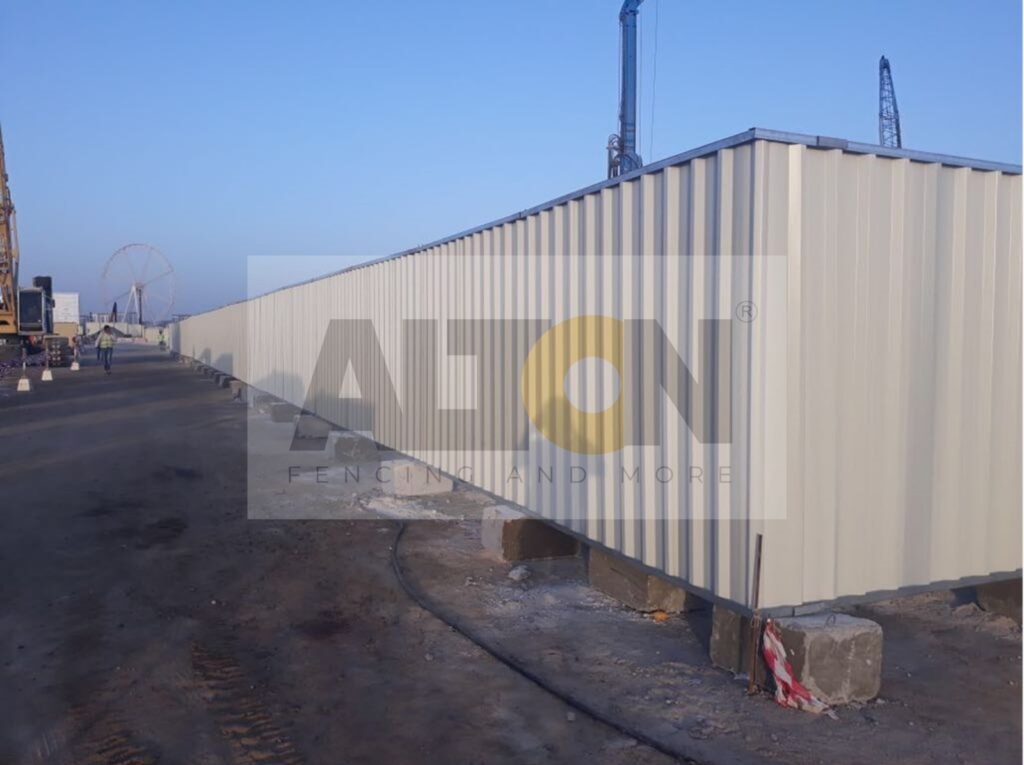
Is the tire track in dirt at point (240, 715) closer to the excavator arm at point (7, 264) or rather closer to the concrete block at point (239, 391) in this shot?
the concrete block at point (239, 391)

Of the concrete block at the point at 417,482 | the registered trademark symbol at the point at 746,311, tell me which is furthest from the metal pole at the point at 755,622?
the concrete block at the point at 417,482

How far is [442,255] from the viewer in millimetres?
9305

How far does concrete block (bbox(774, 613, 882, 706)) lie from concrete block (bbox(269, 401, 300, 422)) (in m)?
13.9

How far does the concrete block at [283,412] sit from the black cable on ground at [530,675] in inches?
407

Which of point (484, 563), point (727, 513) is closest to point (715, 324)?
point (727, 513)

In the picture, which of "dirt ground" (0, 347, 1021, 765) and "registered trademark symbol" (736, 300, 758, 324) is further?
"registered trademark symbol" (736, 300, 758, 324)

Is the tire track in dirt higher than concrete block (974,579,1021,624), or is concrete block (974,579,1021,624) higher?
concrete block (974,579,1021,624)

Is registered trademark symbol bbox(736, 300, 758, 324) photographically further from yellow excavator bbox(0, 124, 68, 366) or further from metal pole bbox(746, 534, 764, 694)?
yellow excavator bbox(0, 124, 68, 366)

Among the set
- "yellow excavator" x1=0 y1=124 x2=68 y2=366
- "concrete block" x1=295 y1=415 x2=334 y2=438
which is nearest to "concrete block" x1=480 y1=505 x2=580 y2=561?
"concrete block" x1=295 y1=415 x2=334 y2=438

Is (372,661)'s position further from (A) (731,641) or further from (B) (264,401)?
(B) (264,401)

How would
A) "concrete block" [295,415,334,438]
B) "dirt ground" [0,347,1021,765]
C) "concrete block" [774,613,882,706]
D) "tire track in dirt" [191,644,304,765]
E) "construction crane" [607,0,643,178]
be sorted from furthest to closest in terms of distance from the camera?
"construction crane" [607,0,643,178] < "concrete block" [295,415,334,438] < "concrete block" [774,613,882,706] < "dirt ground" [0,347,1021,765] < "tire track in dirt" [191,644,304,765]

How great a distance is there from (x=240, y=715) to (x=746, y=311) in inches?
135

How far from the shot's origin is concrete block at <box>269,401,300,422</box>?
17312 millimetres

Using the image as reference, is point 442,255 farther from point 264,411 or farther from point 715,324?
point 264,411
